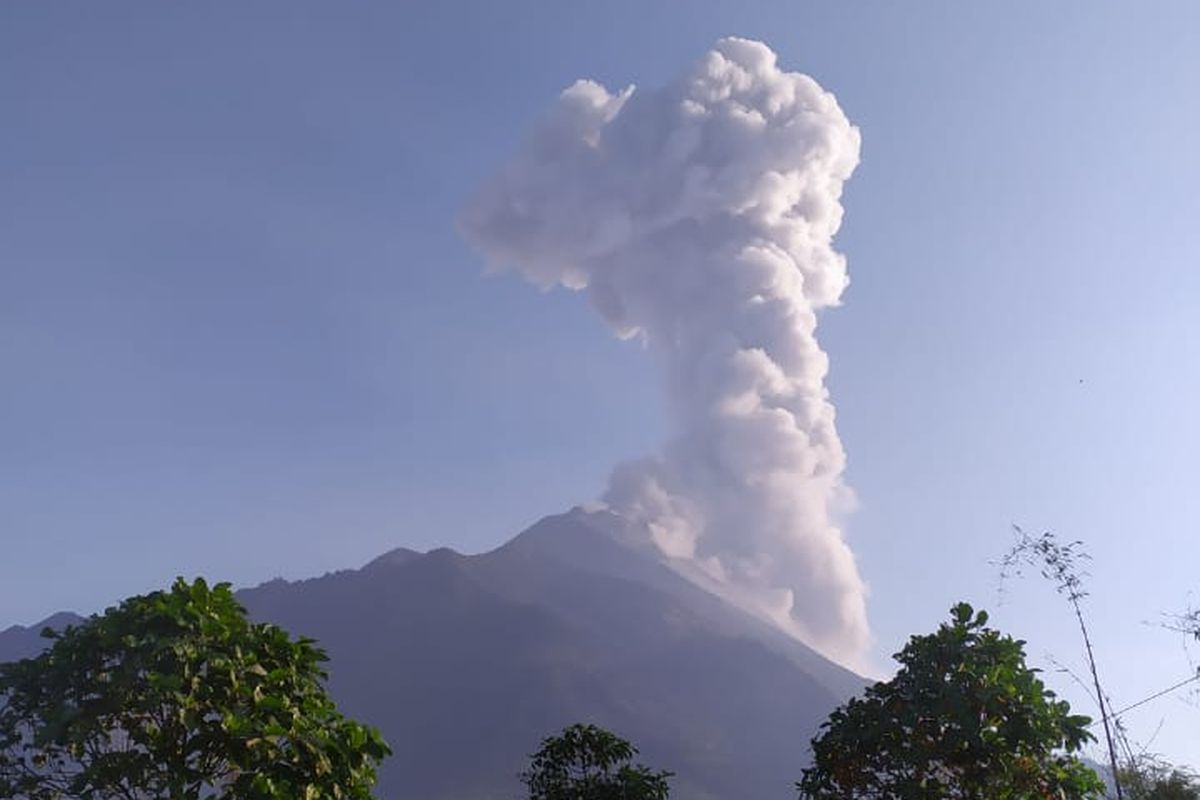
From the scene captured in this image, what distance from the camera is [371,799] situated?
46.5 feet

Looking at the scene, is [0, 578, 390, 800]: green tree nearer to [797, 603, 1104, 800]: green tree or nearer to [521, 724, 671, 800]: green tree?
[521, 724, 671, 800]: green tree

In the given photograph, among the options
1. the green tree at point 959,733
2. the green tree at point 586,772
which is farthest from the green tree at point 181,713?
the green tree at point 959,733

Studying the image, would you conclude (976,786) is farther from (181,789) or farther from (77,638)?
(77,638)

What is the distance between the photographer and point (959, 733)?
17.4 m

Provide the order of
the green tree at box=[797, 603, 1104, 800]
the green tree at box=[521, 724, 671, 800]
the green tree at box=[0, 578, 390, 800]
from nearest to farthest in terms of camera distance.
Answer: the green tree at box=[0, 578, 390, 800]
the green tree at box=[797, 603, 1104, 800]
the green tree at box=[521, 724, 671, 800]

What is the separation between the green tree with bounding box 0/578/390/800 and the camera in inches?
523

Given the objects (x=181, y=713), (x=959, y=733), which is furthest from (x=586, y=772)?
(x=181, y=713)

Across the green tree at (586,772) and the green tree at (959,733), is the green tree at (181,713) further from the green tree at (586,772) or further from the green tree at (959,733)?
the green tree at (959,733)

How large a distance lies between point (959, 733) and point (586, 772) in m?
6.56

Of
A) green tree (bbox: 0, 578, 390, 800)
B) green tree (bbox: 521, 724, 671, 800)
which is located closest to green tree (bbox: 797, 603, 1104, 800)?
green tree (bbox: 521, 724, 671, 800)

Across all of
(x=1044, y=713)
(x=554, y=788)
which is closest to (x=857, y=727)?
(x=1044, y=713)

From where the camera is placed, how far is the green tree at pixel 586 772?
18.8m

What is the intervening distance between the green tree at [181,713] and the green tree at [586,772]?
5.21 meters

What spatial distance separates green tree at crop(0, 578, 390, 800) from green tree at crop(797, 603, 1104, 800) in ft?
29.2
